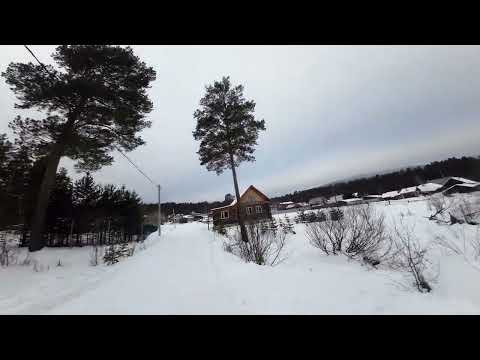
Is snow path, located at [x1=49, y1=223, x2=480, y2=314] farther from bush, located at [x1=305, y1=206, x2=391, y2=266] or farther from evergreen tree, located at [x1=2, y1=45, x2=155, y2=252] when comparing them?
evergreen tree, located at [x1=2, y1=45, x2=155, y2=252]

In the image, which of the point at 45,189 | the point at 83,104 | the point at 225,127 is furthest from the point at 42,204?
the point at 225,127

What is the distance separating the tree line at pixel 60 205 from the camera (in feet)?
44.5

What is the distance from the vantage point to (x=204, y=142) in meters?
15.5

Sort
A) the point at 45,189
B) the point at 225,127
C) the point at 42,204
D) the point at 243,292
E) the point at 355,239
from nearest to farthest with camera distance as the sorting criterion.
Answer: the point at 243,292
the point at 355,239
the point at 42,204
the point at 45,189
the point at 225,127

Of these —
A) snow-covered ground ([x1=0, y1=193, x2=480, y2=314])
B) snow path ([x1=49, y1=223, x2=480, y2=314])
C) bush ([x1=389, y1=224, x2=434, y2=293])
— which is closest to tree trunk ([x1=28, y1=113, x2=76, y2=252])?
snow-covered ground ([x1=0, y1=193, x2=480, y2=314])

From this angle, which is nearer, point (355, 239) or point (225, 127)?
point (355, 239)

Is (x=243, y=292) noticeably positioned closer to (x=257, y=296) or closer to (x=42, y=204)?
(x=257, y=296)

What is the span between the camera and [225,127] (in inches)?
605

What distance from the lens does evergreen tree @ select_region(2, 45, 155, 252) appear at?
9914mm

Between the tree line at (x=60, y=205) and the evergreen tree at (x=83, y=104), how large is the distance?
1.78m

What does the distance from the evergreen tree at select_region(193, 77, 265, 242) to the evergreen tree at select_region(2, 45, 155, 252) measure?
448 cm

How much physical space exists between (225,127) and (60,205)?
14211mm
